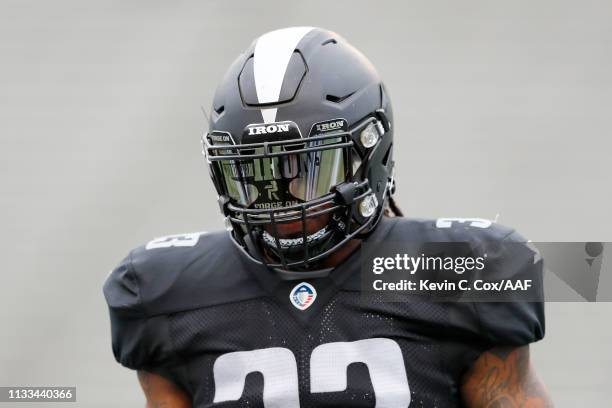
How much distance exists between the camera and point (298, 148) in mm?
2330

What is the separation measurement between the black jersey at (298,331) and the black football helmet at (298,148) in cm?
8

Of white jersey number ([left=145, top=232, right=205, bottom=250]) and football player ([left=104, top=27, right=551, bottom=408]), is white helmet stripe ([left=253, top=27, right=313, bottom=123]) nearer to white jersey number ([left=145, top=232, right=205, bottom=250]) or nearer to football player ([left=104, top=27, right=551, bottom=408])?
football player ([left=104, top=27, right=551, bottom=408])

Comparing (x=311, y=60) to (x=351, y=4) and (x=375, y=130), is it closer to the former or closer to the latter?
(x=375, y=130)

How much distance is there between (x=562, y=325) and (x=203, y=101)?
2.27 metres

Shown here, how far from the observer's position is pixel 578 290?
262 centimetres

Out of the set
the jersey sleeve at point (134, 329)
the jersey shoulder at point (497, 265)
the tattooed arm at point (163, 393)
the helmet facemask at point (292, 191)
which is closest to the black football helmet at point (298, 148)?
the helmet facemask at point (292, 191)

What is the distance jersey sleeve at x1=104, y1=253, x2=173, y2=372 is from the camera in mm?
2484

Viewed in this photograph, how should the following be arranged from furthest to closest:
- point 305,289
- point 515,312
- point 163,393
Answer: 1. point 163,393
2. point 305,289
3. point 515,312

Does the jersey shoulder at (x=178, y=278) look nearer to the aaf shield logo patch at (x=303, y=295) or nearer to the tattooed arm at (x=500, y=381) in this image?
the aaf shield logo patch at (x=303, y=295)

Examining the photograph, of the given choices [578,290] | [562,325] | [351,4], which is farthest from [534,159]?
[578,290]

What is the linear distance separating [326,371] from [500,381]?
0.35 m

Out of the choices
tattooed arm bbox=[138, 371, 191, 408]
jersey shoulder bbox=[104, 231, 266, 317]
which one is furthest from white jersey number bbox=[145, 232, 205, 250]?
tattooed arm bbox=[138, 371, 191, 408]

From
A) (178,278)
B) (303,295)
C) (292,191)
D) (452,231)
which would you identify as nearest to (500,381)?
(452,231)

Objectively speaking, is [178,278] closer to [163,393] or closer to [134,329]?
[134,329]
